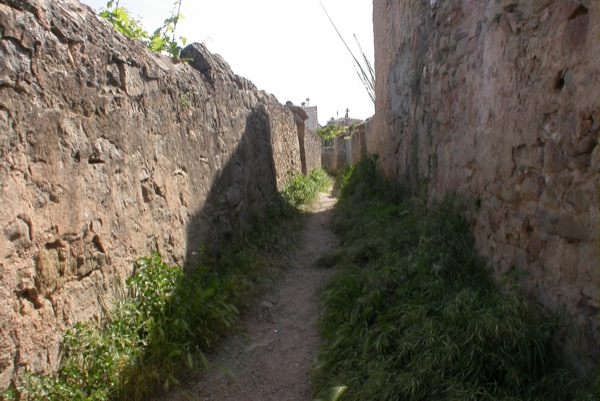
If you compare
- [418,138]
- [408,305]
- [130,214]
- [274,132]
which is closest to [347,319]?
[408,305]

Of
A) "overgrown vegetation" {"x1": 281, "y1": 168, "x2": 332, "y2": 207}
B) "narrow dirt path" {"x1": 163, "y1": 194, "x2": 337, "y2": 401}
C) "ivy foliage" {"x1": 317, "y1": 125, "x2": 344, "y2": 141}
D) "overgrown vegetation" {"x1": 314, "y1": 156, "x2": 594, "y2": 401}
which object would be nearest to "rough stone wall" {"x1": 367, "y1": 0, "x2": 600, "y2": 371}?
"overgrown vegetation" {"x1": 314, "y1": 156, "x2": 594, "y2": 401}

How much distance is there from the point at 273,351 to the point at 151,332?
815 mm

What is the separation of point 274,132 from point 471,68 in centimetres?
461

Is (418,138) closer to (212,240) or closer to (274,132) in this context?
(212,240)

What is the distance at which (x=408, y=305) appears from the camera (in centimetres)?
296

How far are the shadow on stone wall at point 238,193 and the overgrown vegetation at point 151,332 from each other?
0.18 meters

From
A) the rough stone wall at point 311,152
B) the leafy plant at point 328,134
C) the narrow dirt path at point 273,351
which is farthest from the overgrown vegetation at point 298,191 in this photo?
the leafy plant at point 328,134

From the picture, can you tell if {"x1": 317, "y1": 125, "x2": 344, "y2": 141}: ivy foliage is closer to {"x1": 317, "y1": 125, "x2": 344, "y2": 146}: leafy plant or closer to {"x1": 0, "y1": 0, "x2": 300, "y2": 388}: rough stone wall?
{"x1": 317, "y1": 125, "x2": 344, "y2": 146}: leafy plant

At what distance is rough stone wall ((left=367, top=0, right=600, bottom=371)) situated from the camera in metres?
2.06

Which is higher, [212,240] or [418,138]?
[418,138]

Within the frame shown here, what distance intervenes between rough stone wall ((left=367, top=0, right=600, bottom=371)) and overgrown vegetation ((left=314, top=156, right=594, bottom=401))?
151mm

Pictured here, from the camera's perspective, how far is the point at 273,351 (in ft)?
10.7

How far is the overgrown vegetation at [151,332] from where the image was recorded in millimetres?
2328

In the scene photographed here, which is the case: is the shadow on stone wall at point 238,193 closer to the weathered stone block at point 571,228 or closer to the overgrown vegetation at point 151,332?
the overgrown vegetation at point 151,332
